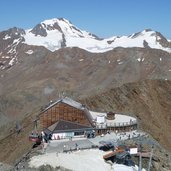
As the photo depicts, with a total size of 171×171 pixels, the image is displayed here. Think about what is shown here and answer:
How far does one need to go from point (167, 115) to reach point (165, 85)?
18889mm

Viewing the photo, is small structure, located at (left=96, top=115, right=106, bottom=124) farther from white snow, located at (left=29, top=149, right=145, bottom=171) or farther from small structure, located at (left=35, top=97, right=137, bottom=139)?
white snow, located at (left=29, top=149, right=145, bottom=171)

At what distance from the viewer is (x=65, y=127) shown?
7731 centimetres

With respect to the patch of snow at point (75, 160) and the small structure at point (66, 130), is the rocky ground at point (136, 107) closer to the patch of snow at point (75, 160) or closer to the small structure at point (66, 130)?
the small structure at point (66, 130)

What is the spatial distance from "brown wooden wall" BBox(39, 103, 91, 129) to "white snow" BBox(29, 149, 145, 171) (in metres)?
15.0

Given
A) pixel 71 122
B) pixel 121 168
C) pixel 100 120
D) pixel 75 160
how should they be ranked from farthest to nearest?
1. pixel 100 120
2. pixel 71 122
3. pixel 121 168
4. pixel 75 160

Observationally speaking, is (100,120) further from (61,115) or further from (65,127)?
(65,127)

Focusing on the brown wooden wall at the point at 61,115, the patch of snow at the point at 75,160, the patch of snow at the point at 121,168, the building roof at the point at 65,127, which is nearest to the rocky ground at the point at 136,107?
the brown wooden wall at the point at 61,115

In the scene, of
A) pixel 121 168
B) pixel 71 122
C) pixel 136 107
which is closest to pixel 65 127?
pixel 71 122

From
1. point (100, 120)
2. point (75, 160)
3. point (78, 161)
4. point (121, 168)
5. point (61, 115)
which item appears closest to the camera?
point (78, 161)

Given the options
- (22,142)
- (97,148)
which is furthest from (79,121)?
(22,142)

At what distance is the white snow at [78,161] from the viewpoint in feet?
199

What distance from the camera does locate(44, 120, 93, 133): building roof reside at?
7688 cm

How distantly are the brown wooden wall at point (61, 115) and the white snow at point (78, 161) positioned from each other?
590 inches

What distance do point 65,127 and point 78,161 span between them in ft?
48.9
